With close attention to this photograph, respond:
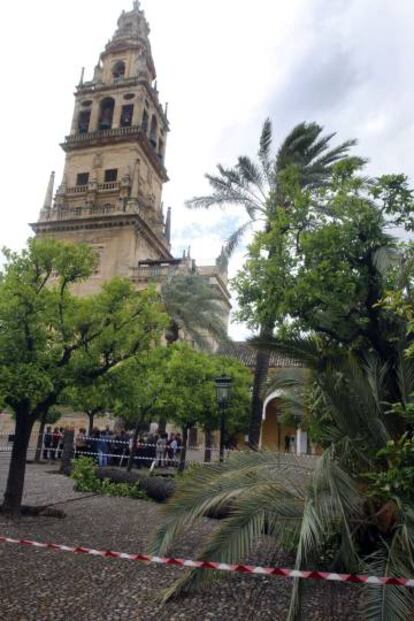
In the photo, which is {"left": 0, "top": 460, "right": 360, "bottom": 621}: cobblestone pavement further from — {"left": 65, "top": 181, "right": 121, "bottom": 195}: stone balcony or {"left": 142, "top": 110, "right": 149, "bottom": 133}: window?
{"left": 142, "top": 110, "right": 149, "bottom": 133}: window

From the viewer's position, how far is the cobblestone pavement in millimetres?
4824

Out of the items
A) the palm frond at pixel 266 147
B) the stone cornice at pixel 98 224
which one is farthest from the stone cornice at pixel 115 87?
the palm frond at pixel 266 147

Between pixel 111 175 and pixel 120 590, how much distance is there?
124 feet

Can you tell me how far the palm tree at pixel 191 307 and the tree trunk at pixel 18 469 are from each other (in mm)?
15329

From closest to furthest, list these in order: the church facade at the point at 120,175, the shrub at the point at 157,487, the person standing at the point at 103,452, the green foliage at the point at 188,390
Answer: the shrub at the point at 157,487
the person standing at the point at 103,452
the green foliage at the point at 188,390
the church facade at the point at 120,175

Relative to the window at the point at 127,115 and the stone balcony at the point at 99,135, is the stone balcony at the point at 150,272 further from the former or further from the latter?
the window at the point at 127,115

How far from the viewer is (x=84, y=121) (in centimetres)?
4434

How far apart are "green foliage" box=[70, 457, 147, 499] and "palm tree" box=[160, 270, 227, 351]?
11682 millimetres

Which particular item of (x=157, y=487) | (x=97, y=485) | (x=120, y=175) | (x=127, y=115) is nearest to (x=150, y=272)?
(x=120, y=175)

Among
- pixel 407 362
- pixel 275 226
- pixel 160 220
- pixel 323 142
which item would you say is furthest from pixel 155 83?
pixel 407 362

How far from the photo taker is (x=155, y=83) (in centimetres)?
4759

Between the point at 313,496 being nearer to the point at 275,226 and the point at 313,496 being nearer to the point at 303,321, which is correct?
the point at 303,321

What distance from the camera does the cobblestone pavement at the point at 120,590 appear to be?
482 cm

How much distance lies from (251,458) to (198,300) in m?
18.8
